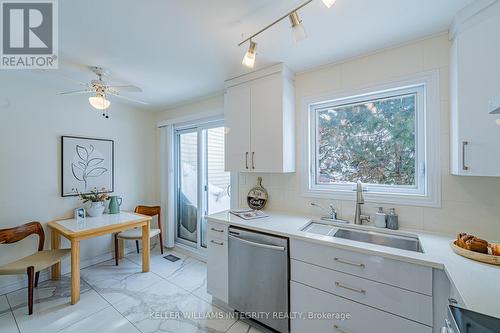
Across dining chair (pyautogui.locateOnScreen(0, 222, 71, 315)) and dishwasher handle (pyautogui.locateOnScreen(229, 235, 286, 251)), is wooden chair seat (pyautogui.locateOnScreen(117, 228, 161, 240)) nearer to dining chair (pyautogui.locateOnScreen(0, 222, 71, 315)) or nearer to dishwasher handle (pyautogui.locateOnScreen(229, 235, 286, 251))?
dining chair (pyautogui.locateOnScreen(0, 222, 71, 315))

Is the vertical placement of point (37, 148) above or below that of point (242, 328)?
above

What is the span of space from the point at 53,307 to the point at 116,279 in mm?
590

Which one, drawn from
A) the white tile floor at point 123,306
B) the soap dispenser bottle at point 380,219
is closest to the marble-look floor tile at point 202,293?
the white tile floor at point 123,306

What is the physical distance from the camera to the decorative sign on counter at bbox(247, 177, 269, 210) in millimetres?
2424

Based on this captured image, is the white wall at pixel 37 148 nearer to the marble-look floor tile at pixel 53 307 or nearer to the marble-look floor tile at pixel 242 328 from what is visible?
the marble-look floor tile at pixel 53 307

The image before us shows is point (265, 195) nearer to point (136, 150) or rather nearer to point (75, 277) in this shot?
point (75, 277)

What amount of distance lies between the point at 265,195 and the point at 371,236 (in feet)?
3.62

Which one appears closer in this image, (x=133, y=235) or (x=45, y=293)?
(x=45, y=293)

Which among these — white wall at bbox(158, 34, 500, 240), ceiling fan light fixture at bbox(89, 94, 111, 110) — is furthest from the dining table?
white wall at bbox(158, 34, 500, 240)

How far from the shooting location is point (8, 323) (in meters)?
1.84

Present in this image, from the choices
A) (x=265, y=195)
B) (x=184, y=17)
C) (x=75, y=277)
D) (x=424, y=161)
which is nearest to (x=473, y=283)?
(x=424, y=161)

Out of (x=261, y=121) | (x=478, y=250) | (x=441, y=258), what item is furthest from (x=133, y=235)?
(x=478, y=250)

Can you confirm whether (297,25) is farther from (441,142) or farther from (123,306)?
(123,306)

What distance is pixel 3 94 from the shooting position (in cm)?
227
